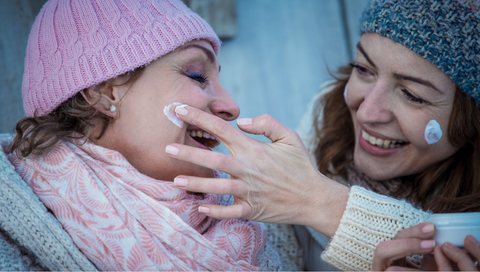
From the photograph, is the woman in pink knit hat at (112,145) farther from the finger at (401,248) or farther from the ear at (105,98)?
the finger at (401,248)

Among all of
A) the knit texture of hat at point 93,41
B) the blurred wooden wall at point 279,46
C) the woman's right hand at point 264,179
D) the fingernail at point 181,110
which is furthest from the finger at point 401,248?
the blurred wooden wall at point 279,46

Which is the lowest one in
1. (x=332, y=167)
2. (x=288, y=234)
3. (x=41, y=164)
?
(x=288, y=234)

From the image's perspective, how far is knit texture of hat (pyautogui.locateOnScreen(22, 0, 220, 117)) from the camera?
Answer: 135cm

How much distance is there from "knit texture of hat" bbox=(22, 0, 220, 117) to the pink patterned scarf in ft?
0.84

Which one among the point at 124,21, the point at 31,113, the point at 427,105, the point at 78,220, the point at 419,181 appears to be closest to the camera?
the point at 78,220

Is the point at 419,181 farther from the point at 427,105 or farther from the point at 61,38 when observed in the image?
the point at 61,38

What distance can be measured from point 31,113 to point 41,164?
31 cm

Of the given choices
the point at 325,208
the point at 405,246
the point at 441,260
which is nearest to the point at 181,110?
the point at 325,208

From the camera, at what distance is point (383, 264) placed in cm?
129

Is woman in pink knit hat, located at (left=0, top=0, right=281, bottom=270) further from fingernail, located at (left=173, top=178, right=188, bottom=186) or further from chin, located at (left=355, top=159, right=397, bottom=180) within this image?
chin, located at (left=355, top=159, right=397, bottom=180)

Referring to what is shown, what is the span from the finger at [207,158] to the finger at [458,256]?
2.53 ft

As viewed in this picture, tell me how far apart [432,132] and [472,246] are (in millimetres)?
636

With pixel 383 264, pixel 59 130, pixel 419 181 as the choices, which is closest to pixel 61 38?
pixel 59 130

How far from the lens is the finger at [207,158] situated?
3.91ft
